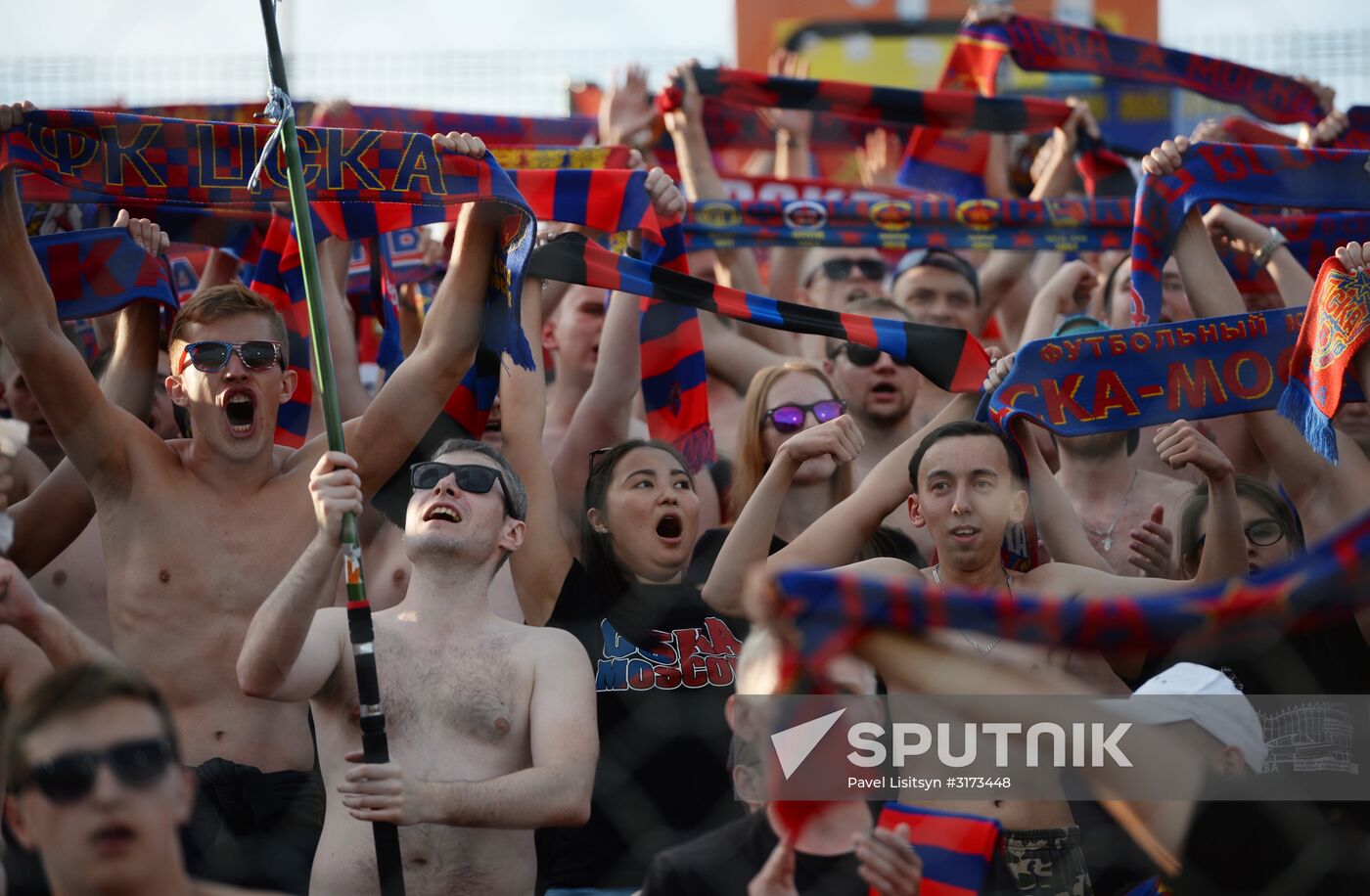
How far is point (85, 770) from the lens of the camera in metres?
1.86

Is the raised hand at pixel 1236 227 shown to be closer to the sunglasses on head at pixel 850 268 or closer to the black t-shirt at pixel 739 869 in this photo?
the sunglasses on head at pixel 850 268

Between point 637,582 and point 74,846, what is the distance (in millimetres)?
1689

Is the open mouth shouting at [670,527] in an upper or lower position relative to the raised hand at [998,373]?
lower

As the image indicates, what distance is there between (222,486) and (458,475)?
0.65 m

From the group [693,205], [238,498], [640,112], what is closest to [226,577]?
[238,498]

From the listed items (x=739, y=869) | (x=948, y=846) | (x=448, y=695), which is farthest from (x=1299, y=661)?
(x=448, y=695)

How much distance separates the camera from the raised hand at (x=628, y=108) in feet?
17.7

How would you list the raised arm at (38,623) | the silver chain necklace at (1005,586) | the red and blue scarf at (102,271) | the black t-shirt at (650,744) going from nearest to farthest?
the raised arm at (38,623), the silver chain necklace at (1005,586), the black t-shirt at (650,744), the red and blue scarf at (102,271)

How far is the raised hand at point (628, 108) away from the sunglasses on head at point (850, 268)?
31.8 inches

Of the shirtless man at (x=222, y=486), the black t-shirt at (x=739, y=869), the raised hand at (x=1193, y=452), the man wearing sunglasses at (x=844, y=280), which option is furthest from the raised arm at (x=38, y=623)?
the man wearing sunglasses at (x=844, y=280)

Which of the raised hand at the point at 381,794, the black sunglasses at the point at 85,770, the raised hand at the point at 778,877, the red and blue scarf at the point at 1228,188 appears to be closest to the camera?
the black sunglasses at the point at 85,770

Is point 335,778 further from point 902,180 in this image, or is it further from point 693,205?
point 902,180

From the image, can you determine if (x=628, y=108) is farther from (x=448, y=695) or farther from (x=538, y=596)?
(x=448, y=695)

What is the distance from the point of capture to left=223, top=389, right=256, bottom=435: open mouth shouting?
3.28 meters
